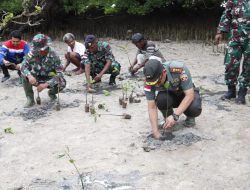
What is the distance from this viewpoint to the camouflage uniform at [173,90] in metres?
4.53

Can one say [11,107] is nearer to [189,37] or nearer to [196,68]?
[196,68]

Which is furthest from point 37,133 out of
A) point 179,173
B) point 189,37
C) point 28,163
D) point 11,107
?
point 189,37

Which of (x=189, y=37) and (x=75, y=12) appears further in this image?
(x=75, y=12)

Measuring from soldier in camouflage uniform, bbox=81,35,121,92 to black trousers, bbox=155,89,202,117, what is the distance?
2049mm

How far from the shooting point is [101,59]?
715 cm

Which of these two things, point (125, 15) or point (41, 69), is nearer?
point (41, 69)

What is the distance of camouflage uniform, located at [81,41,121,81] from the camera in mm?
7012

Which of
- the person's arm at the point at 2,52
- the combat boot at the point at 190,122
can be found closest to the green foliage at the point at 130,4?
the person's arm at the point at 2,52

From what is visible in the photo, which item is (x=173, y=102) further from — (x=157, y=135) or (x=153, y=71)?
(x=153, y=71)

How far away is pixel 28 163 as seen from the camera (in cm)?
432

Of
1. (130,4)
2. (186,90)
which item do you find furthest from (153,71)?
(130,4)

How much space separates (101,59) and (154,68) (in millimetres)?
3019

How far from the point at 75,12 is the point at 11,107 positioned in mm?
7752

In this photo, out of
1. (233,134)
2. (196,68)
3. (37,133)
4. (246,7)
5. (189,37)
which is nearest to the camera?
(233,134)
